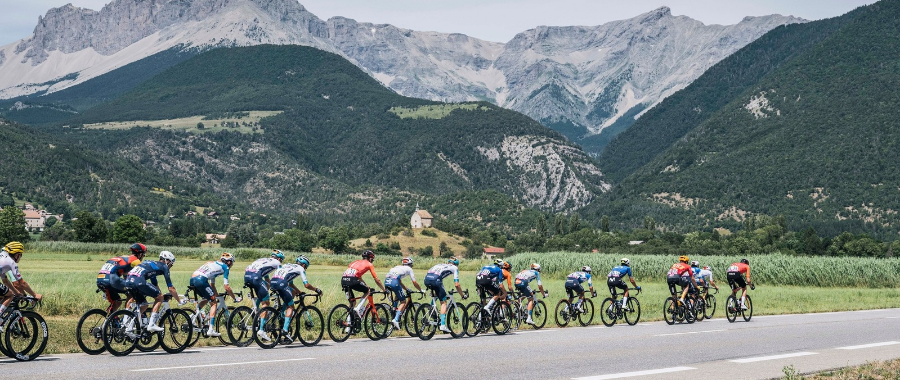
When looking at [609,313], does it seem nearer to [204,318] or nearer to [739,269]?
[739,269]

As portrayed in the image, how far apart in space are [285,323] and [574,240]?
141 meters

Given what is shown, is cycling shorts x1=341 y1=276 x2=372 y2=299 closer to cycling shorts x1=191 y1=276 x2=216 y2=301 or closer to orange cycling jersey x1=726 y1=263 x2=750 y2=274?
cycling shorts x1=191 y1=276 x2=216 y2=301

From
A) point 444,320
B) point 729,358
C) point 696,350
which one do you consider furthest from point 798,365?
point 444,320

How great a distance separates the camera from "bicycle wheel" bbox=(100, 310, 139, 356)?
1842 cm

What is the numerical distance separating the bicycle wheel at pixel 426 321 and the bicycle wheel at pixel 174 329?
20.3ft

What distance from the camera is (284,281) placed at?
69.4 ft

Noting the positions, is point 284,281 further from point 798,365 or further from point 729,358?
point 798,365

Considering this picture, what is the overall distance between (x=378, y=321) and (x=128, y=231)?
390ft

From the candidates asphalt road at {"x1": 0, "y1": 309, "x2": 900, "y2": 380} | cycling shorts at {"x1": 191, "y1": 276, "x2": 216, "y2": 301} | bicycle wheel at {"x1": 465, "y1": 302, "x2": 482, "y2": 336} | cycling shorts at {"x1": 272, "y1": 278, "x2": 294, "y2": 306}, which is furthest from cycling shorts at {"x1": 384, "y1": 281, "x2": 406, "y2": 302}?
cycling shorts at {"x1": 191, "y1": 276, "x2": 216, "y2": 301}

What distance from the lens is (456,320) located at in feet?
82.0

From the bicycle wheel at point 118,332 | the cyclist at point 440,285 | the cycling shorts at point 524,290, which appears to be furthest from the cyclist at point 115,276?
the cycling shorts at point 524,290

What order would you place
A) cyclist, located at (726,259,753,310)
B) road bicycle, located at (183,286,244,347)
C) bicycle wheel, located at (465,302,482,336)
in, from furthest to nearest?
cyclist, located at (726,259,753,310) → bicycle wheel, located at (465,302,482,336) → road bicycle, located at (183,286,244,347)

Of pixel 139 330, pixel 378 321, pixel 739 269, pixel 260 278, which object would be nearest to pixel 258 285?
pixel 260 278

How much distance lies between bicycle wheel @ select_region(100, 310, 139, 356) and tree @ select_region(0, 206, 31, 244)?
345 feet
